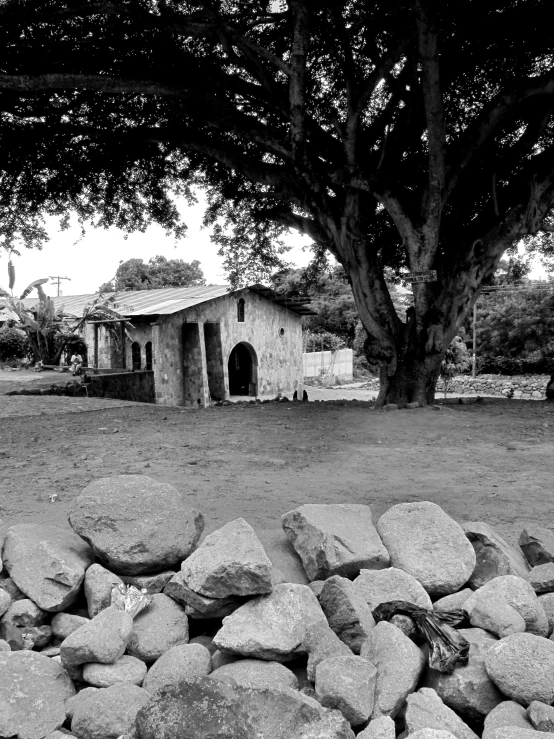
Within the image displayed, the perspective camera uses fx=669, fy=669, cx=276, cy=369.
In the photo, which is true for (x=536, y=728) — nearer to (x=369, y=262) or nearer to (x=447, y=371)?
(x=369, y=262)

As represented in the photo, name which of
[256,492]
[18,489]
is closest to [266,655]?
[256,492]

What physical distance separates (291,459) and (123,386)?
12.6 meters

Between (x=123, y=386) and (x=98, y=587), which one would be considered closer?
(x=98, y=587)

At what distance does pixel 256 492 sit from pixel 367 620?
5.66 ft

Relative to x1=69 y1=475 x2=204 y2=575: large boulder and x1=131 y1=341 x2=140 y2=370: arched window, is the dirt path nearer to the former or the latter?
x1=69 y1=475 x2=204 y2=575: large boulder

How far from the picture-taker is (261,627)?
3420 mm

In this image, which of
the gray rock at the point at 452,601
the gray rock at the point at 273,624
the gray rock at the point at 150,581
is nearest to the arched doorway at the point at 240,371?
the gray rock at the point at 150,581

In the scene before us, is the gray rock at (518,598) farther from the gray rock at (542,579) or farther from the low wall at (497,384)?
the low wall at (497,384)

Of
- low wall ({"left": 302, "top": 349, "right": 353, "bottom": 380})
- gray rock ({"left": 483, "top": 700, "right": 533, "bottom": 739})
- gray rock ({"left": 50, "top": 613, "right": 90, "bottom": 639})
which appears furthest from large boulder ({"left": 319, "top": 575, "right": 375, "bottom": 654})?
low wall ({"left": 302, "top": 349, "right": 353, "bottom": 380})

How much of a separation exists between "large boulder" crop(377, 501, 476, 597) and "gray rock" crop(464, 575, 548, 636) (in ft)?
0.86

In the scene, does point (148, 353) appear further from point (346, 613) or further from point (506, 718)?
point (506, 718)

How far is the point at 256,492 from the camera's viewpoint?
515 cm

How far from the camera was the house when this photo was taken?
22438mm

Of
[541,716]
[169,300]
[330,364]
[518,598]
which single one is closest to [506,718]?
[541,716]
